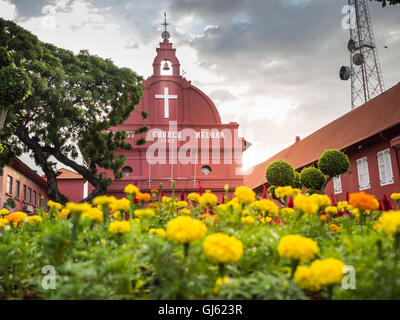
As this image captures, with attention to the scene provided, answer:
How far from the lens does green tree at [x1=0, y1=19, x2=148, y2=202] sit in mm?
15406

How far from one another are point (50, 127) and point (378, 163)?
1480cm

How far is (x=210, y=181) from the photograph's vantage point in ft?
83.8

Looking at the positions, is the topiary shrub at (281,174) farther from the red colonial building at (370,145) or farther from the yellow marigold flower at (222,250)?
the yellow marigold flower at (222,250)

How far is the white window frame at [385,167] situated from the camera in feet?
49.0

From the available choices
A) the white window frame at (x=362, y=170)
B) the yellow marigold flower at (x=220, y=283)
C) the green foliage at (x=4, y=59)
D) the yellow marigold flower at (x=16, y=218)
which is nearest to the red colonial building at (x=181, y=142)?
the white window frame at (x=362, y=170)

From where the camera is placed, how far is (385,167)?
15.3 metres

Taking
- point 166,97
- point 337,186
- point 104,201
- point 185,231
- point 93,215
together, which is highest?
point 166,97

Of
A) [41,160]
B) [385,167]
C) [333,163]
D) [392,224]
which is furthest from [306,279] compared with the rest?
[41,160]

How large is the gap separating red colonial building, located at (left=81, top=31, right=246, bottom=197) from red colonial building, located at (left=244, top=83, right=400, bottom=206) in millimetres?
6101

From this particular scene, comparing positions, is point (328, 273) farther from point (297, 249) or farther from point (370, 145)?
point (370, 145)

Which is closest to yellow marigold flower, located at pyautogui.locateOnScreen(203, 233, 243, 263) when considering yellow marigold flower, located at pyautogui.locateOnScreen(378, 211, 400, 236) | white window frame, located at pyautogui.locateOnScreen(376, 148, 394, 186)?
yellow marigold flower, located at pyautogui.locateOnScreen(378, 211, 400, 236)

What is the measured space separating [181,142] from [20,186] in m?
11.2

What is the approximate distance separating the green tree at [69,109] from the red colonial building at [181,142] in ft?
24.2

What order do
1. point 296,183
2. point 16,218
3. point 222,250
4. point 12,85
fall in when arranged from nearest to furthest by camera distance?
point 222,250 → point 16,218 → point 12,85 → point 296,183
